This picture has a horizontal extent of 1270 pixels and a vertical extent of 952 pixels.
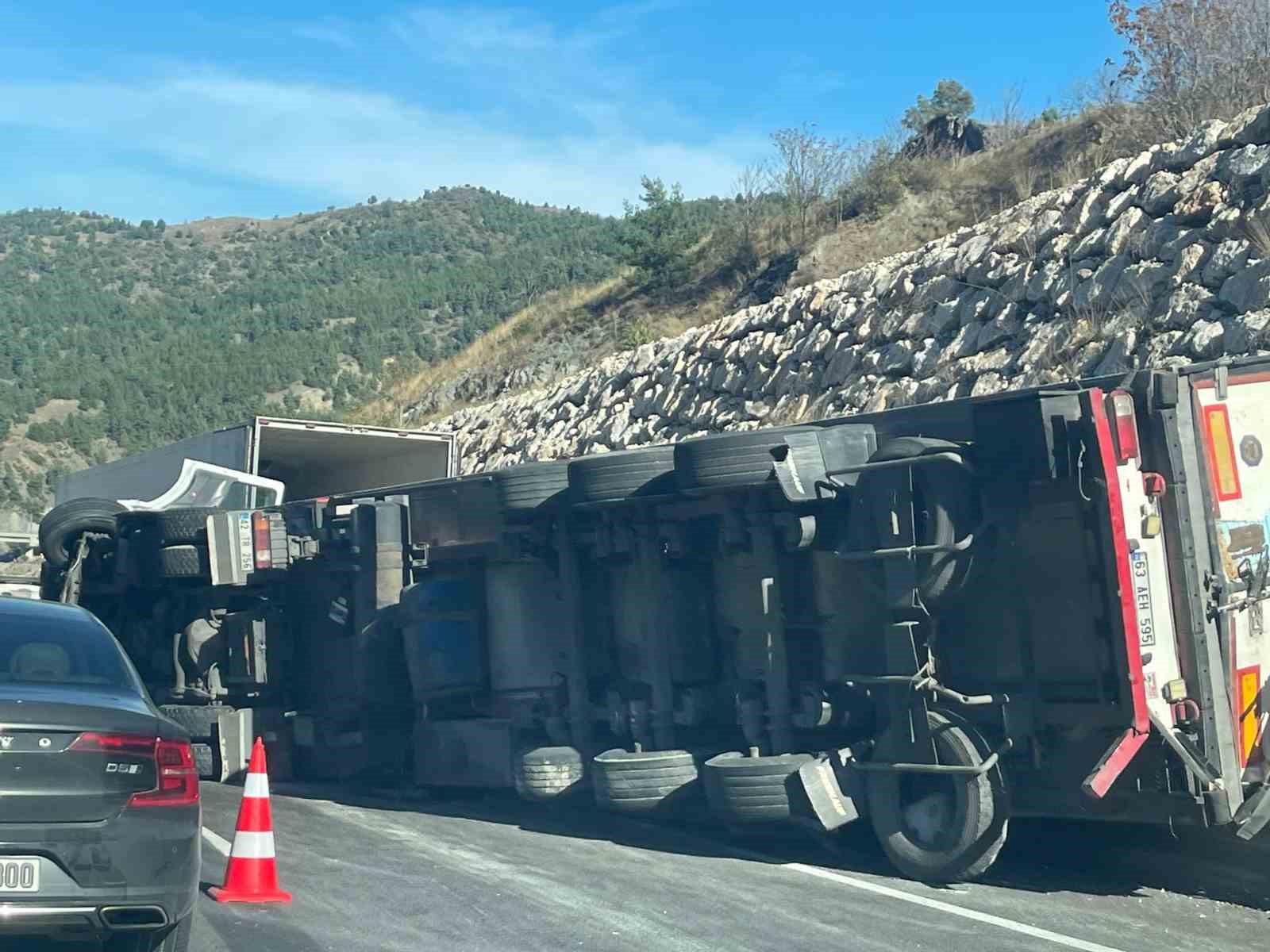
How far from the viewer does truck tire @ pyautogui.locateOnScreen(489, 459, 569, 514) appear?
9258 millimetres

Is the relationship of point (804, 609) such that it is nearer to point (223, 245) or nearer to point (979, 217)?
point (979, 217)

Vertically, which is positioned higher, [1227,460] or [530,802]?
[1227,460]

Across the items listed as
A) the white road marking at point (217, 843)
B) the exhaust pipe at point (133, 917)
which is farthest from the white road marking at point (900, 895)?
the exhaust pipe at point (133, 917)

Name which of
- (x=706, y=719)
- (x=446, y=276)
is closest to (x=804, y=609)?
(x=706, y=719)

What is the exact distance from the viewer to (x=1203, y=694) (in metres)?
6.82

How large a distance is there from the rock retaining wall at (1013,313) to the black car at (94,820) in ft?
34.9

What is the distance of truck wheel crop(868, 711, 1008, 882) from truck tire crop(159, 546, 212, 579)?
7105 millimetres

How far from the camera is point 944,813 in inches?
291

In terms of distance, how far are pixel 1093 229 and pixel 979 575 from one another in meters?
10.2

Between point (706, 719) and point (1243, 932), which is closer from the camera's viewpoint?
point (1243, 932)

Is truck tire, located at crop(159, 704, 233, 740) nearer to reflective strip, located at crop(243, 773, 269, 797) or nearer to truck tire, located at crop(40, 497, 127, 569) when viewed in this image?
truck tire, located at crop(40, 497, 127, 569)

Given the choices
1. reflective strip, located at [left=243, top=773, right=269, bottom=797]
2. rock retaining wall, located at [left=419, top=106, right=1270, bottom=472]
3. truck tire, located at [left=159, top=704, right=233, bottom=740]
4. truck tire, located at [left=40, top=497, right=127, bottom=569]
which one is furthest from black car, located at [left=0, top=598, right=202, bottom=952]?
rock retaining wall, located at [left=419, top=106, right=1270, bottom=472]

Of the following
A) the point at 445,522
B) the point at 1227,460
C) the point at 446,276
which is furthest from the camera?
the point at 446,276

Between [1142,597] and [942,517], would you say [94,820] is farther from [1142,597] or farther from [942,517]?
[1142,597]
